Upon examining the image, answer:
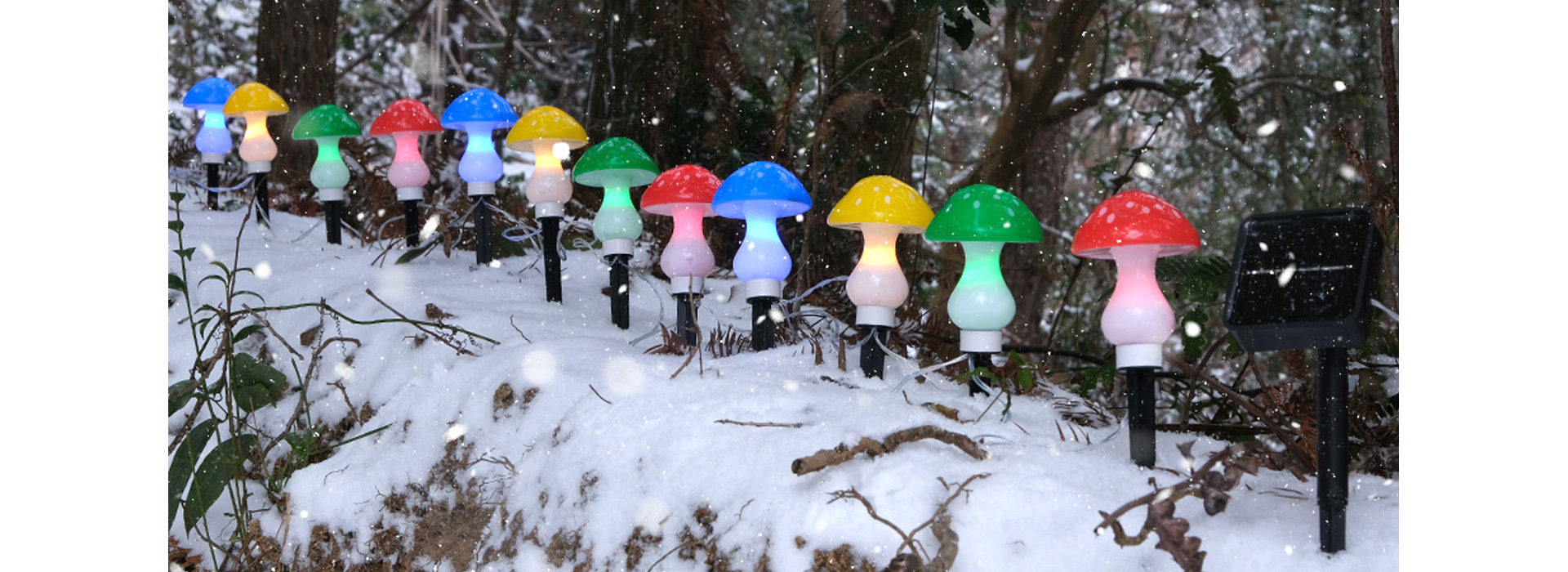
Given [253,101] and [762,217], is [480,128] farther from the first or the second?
[762,217]

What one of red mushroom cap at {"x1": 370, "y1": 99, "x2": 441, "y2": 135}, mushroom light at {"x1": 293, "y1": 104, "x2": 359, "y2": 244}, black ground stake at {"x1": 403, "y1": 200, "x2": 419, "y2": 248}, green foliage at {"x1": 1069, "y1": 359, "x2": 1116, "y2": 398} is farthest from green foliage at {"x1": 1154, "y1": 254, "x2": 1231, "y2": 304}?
mushroom light at {"x1": 293, "y1": 104, "x2": 359, "y2": 244}

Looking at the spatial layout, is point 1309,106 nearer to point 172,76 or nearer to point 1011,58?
point 1011,58

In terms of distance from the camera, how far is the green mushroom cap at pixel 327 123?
3.80m

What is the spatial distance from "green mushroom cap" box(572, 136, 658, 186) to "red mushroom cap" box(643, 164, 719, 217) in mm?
135

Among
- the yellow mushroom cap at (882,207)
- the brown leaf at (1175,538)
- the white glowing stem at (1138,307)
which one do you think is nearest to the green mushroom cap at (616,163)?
the yellow mushroom cap at (882,207)

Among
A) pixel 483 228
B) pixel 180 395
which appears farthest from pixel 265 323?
pixel 483 228

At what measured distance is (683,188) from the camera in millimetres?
3041

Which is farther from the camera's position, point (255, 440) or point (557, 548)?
point (255, 440)

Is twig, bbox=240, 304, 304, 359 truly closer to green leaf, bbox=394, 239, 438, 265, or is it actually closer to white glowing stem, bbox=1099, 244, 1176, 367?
green leaf, bbox=394, 239, 438, 265

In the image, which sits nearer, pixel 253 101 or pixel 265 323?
pixel 265 323

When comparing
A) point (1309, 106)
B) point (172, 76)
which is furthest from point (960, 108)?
point (172, 76)

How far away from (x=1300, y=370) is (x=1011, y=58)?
3019 millimetres

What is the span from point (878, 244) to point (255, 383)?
69.8 inches
